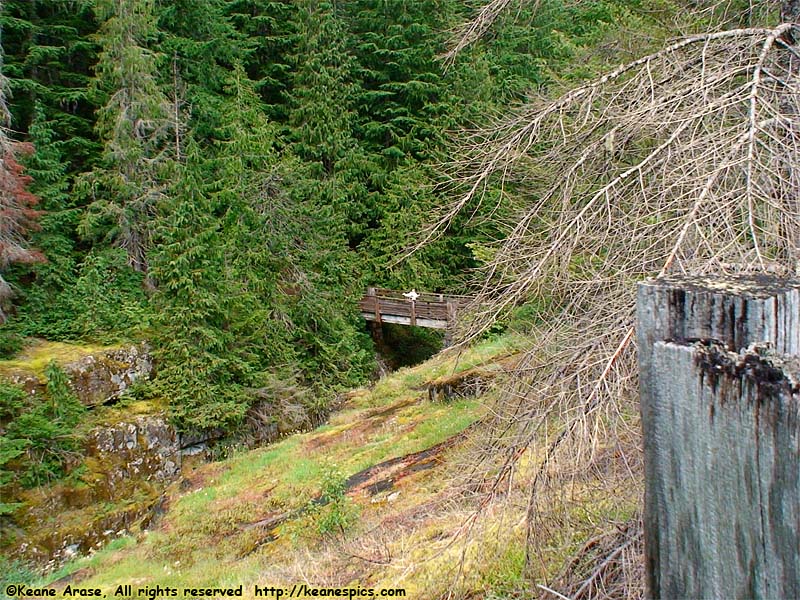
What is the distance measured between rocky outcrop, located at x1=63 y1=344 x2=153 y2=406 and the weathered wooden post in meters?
12.7

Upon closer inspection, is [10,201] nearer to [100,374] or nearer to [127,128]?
[127,128]

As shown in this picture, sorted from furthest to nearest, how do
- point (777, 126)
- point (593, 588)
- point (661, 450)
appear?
point (593, 588) < point (777, 126) < point (661, 450)

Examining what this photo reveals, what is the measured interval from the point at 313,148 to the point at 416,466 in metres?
13.0

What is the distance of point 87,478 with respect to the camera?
10.9 metres

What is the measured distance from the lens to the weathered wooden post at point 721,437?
2.53ft

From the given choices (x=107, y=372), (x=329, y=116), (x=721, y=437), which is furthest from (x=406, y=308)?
(x=721, y=437)

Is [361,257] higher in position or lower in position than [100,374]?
higher

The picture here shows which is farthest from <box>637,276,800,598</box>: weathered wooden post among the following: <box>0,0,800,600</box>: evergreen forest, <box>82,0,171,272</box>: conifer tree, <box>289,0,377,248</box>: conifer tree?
<box>289,0,377,248</box>: conifer tree

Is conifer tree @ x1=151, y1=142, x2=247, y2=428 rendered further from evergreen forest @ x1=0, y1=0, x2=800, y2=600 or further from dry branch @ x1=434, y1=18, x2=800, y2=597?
dry branch @ x1=434, y1=18, x2=800, y2=597

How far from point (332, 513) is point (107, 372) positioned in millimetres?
7508

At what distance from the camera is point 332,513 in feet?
23.6

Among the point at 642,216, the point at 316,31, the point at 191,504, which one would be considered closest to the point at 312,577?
the point at 642,216

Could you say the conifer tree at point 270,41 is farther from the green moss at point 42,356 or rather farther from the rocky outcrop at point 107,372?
the green moss at point 42,356

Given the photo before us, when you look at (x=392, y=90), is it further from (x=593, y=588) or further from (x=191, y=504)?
(x=593, y=588)
